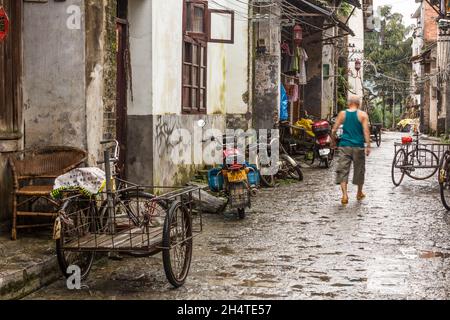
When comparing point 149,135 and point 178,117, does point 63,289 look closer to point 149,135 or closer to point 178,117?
point 149,135

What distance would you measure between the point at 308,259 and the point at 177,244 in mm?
1941

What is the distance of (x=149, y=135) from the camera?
1129cm

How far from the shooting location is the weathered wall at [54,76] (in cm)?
818

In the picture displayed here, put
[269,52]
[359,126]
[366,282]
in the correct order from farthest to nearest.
Answer: [269,52]
[359,126]
[366,282]

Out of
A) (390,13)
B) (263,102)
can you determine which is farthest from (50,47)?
(390,13)

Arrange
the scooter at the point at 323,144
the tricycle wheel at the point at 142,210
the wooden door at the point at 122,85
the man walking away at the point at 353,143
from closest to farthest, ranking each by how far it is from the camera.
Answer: the tricycle wheel at the point at 142,210 → the wooden door at the point at 122,85 → the man walking away at the point at 353,143 → the scooter at the point at 323,144

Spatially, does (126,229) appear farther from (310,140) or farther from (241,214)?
(310,140)

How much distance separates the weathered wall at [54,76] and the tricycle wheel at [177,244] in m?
2.25

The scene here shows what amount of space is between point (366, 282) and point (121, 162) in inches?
224

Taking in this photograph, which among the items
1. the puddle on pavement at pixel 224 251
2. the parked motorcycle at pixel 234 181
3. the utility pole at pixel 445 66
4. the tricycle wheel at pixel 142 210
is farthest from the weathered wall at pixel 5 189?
the utility pole at pixel 445 66

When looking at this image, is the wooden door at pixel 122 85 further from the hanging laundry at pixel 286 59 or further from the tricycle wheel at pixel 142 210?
the hanging laundry at pixel 286 59

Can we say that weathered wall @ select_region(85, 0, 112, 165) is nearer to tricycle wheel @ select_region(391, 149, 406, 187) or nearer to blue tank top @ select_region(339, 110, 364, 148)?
blue tank top @ select_region(339, 110, 364, 148)

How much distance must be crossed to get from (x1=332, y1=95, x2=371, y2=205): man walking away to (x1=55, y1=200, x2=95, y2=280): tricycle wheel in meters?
6.21

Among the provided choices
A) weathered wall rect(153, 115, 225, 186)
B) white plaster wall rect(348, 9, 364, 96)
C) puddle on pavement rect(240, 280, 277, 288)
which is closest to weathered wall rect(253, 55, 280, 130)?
weathered wall rect(153, 115, 225, 186)
